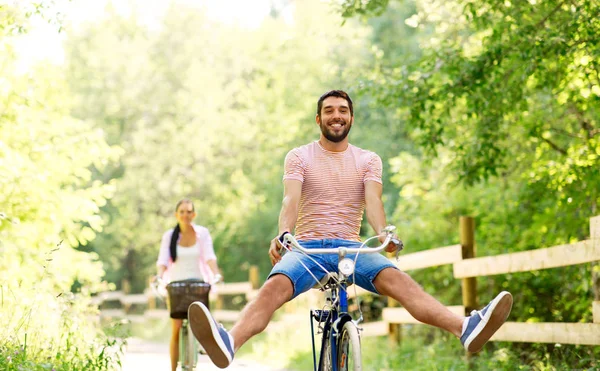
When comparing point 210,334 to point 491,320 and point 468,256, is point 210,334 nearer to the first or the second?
point 491,320

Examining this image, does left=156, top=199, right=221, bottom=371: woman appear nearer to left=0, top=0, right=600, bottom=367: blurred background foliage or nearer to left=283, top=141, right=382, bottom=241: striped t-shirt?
left=0, top=0, right=600, bottom=367: blurred background foliage

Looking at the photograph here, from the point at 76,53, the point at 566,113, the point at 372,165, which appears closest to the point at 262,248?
the point at 76,53

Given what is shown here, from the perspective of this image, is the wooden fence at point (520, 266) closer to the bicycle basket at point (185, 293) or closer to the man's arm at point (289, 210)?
the bicycle basket at point (185, 293)

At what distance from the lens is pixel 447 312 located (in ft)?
18.1

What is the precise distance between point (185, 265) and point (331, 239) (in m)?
4.72

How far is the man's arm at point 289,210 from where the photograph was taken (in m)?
5.69

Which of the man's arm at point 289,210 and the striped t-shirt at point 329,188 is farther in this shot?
the striped t-shirt at point 329,188

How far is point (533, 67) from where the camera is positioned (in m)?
9.37

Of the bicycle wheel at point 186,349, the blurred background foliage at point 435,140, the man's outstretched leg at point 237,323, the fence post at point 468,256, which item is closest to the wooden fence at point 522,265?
the fence post at point 468,256

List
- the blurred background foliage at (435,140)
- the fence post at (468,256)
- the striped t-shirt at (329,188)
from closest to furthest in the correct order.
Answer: the striped t-shirt at (329,188) < the blurred background foliage at (435,140) < the fence post at (468,256)

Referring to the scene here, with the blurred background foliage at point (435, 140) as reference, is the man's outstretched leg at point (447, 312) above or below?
below

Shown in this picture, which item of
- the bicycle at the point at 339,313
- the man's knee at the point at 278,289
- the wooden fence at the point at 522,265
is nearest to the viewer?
the bicycle at the point at 339,313

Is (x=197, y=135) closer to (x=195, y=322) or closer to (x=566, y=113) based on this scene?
(x=566, y=113)

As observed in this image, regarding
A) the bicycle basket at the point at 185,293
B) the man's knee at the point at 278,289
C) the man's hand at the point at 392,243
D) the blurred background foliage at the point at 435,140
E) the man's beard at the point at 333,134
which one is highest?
the blurred background foliage at the point at 435,140
